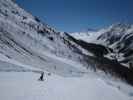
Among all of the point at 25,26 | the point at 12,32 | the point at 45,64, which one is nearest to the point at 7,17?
the point at 25,26

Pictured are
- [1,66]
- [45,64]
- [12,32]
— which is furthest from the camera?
A: [12,32]

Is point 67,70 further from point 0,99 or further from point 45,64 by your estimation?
point 0,99

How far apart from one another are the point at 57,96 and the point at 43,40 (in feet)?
163

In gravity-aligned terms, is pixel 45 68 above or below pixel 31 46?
below

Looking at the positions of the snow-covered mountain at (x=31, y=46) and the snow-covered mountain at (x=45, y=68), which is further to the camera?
the snow-covered mountain at (x=31, y=46)

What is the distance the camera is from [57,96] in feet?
66.2

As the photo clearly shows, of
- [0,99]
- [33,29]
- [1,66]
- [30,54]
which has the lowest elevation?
[0,99]

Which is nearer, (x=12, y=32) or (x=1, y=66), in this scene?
(x=1, y=66)

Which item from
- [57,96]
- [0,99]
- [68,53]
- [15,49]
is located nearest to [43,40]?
[68,53]

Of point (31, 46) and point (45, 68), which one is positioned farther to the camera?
point (31, 46)

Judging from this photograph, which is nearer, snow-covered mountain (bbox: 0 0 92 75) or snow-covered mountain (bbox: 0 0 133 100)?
snow-covered mountain (bbox: 0 0 133 100)

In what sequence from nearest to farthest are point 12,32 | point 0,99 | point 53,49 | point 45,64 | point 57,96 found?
point 0,99
point 57,96
point 45,64
point 12,32
point 53,49

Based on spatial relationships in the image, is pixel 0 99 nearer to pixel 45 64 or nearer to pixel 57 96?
pixel 57 96

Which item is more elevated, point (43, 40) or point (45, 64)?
point (43, 40)
